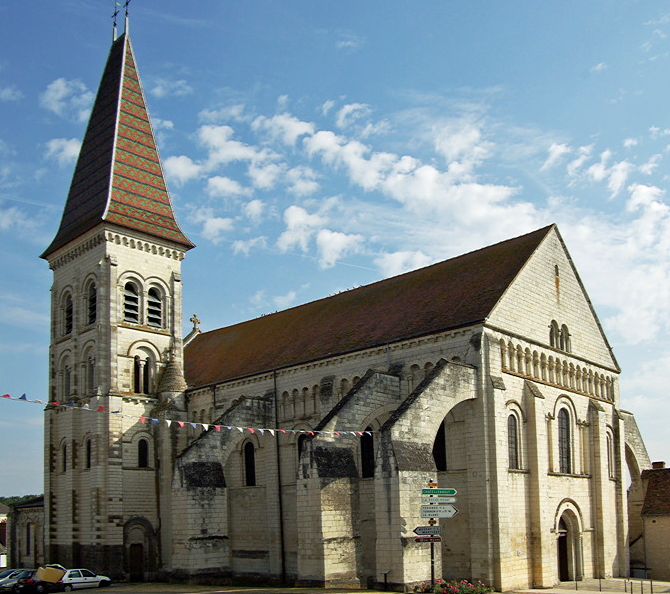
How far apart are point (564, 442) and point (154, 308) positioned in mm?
21636

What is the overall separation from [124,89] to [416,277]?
20.2 meters

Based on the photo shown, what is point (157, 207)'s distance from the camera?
42312 millimetres

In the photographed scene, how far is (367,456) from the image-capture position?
100 feet

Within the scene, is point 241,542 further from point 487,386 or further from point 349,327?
point 487,386

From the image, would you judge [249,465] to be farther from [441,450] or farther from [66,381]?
[66,381]

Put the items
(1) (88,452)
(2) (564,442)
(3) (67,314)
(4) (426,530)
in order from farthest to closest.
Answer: (3) (67,314)
(1) (88,452)
(2) (564,442)
(4) (426,530)

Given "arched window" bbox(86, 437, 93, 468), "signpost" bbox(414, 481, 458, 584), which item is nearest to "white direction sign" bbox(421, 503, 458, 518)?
"signpost" bbox(414, 481, 458, 584)

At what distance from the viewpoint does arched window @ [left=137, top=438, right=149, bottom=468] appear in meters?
38.4

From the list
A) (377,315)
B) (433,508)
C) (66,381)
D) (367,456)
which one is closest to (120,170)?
(66,381)

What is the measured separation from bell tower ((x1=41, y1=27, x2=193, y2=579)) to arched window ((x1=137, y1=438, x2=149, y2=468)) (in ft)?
0.16

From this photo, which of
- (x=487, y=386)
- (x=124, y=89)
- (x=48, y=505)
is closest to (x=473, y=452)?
(x=487, y=386)

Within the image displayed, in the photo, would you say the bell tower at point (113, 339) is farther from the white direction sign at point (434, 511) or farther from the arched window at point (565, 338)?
the arched window at point (565, 338)

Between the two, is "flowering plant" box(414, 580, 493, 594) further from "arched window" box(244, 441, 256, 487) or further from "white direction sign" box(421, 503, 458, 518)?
"arched window" box(244, 441, 256, 487)

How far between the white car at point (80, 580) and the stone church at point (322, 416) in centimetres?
202
